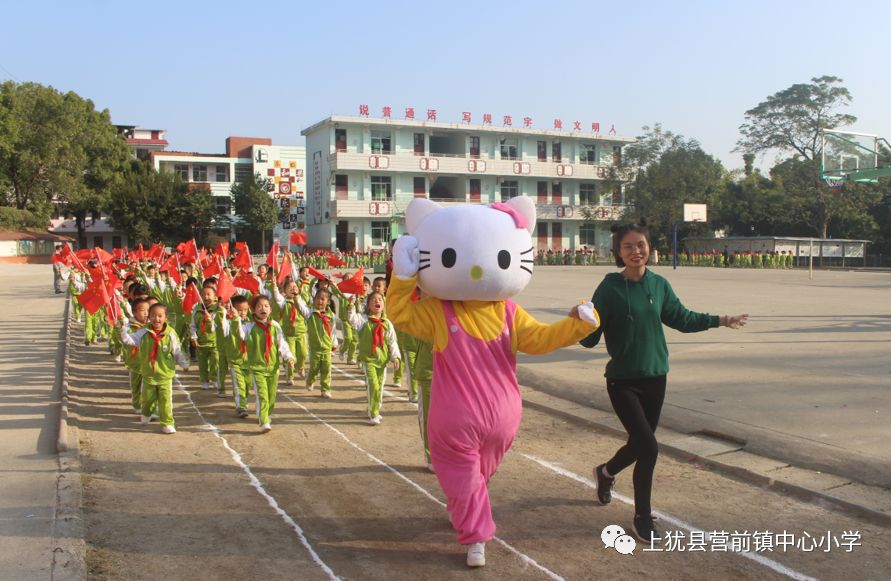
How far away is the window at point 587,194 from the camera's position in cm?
6253

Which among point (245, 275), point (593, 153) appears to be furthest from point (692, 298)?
point (593, 153)

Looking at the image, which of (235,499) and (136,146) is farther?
(136,146)

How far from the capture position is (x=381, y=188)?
55.8m

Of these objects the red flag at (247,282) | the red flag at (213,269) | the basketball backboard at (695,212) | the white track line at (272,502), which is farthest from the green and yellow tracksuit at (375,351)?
the basketball backboard at (695,212)

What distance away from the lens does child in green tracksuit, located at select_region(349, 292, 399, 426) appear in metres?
8.40

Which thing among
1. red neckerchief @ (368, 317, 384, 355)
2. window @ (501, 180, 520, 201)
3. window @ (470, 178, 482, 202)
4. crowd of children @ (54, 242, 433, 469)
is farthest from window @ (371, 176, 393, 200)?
red neckerchief @ (368, 317, 384, 355)

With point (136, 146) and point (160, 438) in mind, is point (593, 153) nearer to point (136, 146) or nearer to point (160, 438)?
point (136, 146)

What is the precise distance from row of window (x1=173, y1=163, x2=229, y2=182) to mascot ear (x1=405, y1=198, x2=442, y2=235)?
64.5 m

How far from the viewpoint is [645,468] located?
479cm

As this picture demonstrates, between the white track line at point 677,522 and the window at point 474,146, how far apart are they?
5226 centimetres

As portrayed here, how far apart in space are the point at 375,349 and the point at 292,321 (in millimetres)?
2407

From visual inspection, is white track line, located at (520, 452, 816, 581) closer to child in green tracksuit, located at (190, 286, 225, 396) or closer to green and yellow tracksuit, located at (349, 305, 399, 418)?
green and yellow tracksuit, located at (349, 305, 399, 418)

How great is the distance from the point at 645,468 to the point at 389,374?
280 inches

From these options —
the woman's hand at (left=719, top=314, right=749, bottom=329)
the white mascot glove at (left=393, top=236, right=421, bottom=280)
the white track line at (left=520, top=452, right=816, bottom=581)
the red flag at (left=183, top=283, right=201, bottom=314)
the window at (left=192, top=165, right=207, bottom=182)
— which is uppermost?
the window at (left=192, top=165, right=207, bottom=182)
